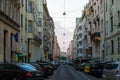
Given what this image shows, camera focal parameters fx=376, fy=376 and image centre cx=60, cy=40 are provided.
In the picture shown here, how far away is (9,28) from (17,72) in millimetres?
20616

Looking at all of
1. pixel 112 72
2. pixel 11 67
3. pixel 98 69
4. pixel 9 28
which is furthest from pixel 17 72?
pixel 9 28

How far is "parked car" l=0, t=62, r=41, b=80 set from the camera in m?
22.4

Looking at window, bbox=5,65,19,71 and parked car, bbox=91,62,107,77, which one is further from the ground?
window, bbox=5,65,19,71

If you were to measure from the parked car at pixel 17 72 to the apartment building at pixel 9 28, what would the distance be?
14201 millimetres

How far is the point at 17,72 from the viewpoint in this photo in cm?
2248

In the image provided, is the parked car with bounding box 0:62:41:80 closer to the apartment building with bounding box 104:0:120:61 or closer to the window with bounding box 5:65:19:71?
the window with bounding box 5:65:19:71

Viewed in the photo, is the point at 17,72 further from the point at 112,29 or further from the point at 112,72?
the point at 112,29

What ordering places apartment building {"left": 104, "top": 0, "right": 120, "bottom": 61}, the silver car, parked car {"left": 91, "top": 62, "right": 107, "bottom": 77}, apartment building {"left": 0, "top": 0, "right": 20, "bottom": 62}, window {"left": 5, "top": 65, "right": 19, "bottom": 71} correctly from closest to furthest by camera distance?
window {"left": 5, "top": 65, "right": 19, "bottom": 71} < the silver car < apartment building {"left": 0, "top": 0, "right": 20, "bottom": 62} < parked car {"left": 91, "top": 62, "right": 107, "bottom": 77} < apartment building {"left": 104, "top": 0, "right": 120, "bottom": 61}

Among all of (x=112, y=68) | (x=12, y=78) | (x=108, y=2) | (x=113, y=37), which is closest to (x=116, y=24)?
(x=113, y=37)

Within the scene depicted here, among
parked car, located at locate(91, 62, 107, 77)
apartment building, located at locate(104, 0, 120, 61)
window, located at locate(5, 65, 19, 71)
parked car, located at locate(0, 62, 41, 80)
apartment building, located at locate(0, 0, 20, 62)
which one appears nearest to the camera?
parked car, located at locate(0, 62, 41, 80)

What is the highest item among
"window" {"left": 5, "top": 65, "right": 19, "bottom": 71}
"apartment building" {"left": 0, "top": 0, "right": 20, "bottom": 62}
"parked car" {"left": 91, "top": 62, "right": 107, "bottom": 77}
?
"apartment building" {"left": 0, "top": 0, "right": 20, "bottom": 62}

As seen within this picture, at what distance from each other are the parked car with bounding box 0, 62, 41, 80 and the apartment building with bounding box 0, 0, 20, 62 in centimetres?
1420

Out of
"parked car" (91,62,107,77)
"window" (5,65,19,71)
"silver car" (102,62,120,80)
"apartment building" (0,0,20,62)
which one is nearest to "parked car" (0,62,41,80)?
"window" (5,65,19,71)

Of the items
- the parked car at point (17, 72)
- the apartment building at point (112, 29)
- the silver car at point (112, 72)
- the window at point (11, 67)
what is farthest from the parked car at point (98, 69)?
the window at point (11, 67)
